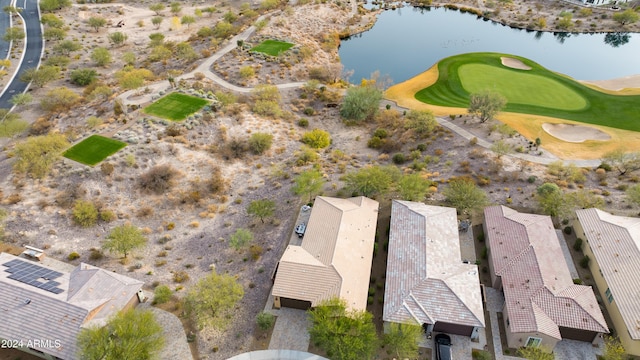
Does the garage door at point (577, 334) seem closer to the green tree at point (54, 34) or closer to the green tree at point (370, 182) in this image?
the green tree at point (370, 182)

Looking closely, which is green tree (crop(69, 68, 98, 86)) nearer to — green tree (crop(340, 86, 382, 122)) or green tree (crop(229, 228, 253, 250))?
green tree (crop(340, 86, 382, 122))

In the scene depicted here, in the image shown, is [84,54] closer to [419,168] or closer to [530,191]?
[419,168]

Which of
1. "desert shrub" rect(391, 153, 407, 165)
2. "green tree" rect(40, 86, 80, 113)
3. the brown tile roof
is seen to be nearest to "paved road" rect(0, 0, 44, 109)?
"green tree" rect(40, 86, 80, 113)

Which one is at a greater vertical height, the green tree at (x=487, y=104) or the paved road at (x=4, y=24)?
the paved road at (x=4, y=24)

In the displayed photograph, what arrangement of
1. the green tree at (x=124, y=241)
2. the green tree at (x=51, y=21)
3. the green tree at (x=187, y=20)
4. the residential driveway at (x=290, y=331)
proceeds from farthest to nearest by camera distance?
the green tree at (x=187, y=20)
the green tree at (x=51, y=21)
the green tree at (x=124, y=241)
the residential driveway at (x=290, y=331)

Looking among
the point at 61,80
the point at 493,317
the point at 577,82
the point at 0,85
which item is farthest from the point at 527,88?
the point at 0,85

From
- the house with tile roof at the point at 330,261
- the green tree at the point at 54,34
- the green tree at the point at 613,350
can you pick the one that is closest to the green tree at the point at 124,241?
the house with tile roof at the point at 330,261
